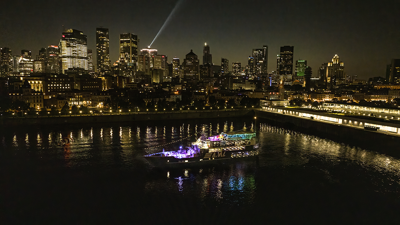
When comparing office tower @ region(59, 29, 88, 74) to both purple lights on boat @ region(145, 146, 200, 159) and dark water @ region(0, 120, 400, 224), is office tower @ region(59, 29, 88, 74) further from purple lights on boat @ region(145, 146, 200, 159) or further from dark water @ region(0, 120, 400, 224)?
purple lights on boat @ region(145, 146, 200, 159)

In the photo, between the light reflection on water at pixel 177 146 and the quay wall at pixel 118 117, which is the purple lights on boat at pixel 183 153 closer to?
the light reflection on water at pixel 177 146

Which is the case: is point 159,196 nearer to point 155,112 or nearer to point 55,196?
point 55,196

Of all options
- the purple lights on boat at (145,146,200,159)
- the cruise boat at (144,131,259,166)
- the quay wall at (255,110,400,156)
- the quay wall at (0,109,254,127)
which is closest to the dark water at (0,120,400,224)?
the cruise boat at (144,131,259,166)

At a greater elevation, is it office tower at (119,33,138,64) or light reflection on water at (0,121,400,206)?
office tower at (119,33,138,64)

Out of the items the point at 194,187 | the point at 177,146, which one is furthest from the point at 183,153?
the point at 194,187

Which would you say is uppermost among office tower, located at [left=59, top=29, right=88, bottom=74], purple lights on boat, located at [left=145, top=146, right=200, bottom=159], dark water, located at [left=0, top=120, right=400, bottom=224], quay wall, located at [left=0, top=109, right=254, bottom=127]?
office tower, located at [left=59, top=29, right=88, bottom=74]

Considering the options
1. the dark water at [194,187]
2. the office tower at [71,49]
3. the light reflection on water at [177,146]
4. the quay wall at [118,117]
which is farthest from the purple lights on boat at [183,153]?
the office tower at [71,49]

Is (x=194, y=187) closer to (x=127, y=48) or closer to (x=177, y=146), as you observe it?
(x=177, y=146)
